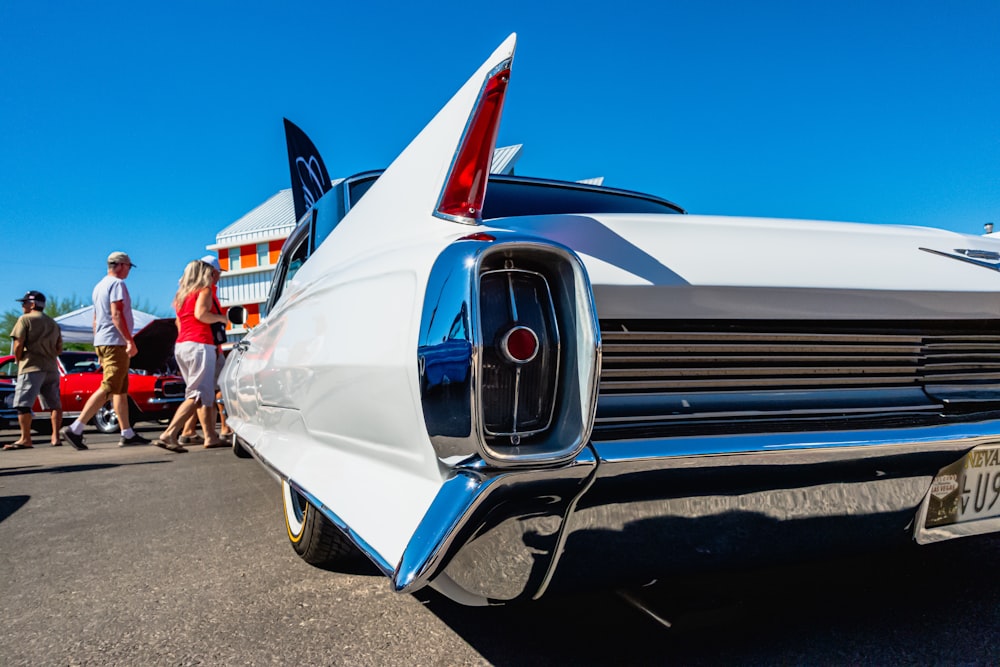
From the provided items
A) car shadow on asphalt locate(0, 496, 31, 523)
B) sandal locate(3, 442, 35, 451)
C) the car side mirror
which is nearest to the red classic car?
sandal locate(3, 442, 35, 451)

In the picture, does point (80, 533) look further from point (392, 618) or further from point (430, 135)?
point (430, 135)

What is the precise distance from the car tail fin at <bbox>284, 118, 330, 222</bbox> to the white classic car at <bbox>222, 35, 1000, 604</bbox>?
9.30m

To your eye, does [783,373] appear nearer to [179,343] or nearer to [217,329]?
[179,343]

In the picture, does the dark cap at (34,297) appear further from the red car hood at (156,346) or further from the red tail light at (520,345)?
the red tail light at (520,345)

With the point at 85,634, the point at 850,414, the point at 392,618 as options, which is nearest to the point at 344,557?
the point at 392,618

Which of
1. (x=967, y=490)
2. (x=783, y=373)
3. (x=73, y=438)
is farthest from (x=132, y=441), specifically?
(x=967, y=490)

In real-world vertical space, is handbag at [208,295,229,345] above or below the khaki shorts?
above

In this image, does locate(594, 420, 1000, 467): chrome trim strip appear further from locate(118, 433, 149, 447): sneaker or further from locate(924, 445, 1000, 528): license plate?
locate(118, 433, 149, 447): sneaker

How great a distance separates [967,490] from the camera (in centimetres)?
156

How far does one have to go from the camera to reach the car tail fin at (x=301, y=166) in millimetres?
10508

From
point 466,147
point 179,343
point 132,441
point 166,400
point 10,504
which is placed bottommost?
point 166,400

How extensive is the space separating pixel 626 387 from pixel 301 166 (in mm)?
10143

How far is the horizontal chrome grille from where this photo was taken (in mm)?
1368

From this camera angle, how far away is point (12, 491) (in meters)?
4.04
